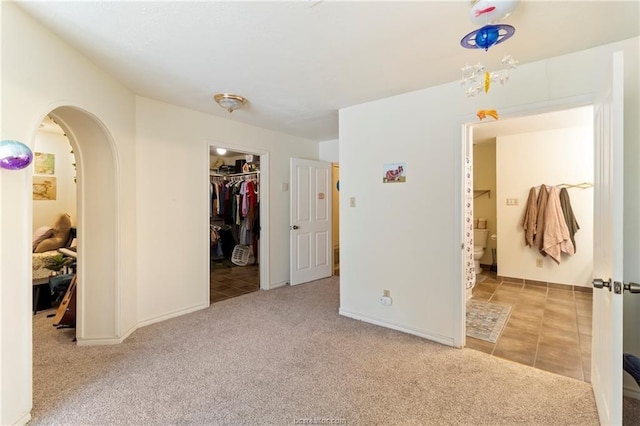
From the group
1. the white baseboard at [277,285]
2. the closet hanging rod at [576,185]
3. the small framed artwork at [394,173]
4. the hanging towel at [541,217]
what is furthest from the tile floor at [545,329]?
the white baseboard at [277,285]

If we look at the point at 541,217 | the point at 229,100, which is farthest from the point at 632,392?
the point at 229,100

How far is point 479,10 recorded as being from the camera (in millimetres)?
1479

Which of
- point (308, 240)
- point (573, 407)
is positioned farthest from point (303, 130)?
point (573, 407)

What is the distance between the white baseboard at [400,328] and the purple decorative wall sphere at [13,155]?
9.45 ft

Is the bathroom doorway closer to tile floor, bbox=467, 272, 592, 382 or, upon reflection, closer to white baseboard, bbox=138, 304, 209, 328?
tile floor, bbox=467, 272, 592, 382

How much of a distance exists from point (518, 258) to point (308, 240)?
10.8ft

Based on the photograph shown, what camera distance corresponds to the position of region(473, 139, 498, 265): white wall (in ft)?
17.6

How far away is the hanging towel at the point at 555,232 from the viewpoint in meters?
4.17

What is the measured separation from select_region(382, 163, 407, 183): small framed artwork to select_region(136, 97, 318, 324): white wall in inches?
78.5

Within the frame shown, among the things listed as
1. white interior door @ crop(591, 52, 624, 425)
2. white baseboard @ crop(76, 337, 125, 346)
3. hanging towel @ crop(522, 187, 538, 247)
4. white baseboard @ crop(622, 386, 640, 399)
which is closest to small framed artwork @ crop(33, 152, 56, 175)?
white baseboard @ crop(76, 337, 125, 346)

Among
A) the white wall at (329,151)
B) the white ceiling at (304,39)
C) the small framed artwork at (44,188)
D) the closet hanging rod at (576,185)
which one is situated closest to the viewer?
the white ceiling at (304,39)

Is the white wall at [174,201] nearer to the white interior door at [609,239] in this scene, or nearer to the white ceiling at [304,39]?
the white ceiling at [304,39]

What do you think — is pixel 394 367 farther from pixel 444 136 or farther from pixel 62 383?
pixel 62 383

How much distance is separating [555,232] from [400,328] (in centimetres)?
296
